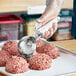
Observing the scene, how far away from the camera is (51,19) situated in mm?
1251

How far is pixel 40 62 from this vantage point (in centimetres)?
115

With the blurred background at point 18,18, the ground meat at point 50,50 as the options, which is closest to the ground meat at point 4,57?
the ground meat at point 50,50

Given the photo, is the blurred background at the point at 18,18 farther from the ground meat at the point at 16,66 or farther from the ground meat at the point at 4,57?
the ground meat at the point at 16,66

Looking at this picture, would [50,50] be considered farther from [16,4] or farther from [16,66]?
[16,4]

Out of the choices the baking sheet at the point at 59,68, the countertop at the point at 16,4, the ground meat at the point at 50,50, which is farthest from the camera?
the countertop at the point at 16,4

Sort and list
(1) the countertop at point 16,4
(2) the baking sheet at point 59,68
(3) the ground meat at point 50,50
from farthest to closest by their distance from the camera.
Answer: (1) the countertop at point 16,4, (3) the ground meat at point 50,50, (2) the baking sheet at point 59,68

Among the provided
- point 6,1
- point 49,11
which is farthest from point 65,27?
point 49,11

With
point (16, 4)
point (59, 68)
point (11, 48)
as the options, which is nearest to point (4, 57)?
point (11, 48)

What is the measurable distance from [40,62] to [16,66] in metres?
0.09

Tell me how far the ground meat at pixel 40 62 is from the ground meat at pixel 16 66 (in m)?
0.03

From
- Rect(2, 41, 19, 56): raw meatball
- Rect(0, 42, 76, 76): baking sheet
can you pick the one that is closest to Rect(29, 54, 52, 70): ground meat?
Rect(0, 42, 76, 76): baking sheet

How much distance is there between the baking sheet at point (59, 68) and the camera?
108 cm

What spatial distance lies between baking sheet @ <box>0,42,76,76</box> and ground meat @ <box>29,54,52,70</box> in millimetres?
18

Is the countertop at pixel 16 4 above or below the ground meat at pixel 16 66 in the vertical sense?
above
